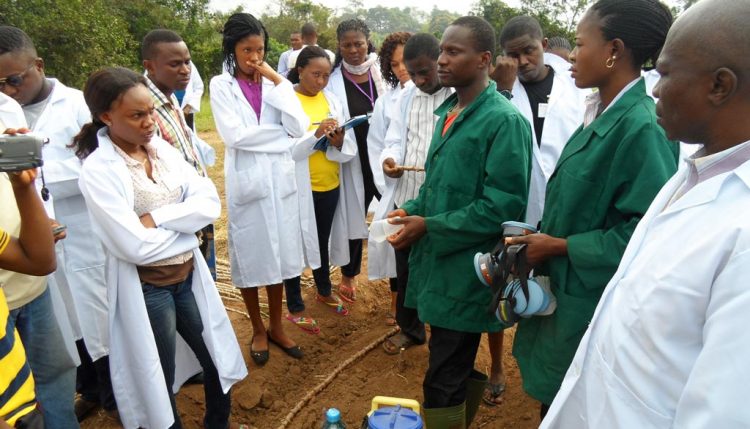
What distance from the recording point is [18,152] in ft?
5.14

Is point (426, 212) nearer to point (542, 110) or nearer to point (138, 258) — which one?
point (138, 258)

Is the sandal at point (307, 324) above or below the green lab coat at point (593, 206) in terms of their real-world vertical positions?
below

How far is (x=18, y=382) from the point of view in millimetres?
1468

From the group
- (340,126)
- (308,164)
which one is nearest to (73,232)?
(308,164)

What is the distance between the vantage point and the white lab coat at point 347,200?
4488mm

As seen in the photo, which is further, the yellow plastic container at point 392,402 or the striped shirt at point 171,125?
the striped shirt at point 171,125

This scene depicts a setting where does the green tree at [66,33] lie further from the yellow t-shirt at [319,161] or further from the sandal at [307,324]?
the sandal at [307,324]

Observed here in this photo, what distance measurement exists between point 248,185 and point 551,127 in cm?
208

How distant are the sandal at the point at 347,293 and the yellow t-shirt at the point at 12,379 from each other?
329 centimetres

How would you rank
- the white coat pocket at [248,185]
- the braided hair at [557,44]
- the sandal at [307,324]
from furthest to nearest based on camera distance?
1. the braided hair at [557,44]
2. the sandal at [307,324]
3. the white coat pocket at [248,185]

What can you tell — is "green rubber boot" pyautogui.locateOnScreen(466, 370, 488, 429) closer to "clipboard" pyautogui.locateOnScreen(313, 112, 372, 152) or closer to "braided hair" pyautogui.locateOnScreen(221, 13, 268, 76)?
"clipboard" pyautogui.locateOnScreen(313, 112, 372, 152)

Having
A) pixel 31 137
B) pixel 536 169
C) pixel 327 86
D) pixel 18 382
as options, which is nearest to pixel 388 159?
pixel 536 169

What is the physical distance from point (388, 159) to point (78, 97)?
1.92m

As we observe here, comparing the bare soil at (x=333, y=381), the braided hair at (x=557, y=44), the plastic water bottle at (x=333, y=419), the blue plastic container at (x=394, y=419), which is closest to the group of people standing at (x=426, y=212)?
the bare soil at (x=333, y=381)
